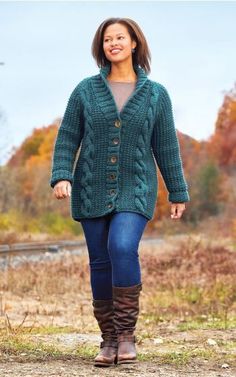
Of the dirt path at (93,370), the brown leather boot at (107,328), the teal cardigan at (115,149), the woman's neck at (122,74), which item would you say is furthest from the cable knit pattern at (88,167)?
the dirt path at (93,370)

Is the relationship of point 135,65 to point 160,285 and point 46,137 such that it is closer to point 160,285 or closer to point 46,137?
point 160,285

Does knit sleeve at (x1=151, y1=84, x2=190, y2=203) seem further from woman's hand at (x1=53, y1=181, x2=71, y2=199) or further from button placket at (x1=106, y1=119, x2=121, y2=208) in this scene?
woman's hand at (x1=53, y1=181, x2=71, y2=199)

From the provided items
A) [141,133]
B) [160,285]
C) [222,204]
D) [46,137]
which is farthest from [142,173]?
[46,137]

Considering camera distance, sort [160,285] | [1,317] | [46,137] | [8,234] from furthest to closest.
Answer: [46,137], [8,234], [160,285], [1,317]

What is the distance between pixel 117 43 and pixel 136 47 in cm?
18

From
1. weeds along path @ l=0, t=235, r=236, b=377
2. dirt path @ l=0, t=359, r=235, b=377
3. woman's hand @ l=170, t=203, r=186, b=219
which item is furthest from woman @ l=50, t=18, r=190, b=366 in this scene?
weeds along path @ l=0, t=235, r=236, b=377

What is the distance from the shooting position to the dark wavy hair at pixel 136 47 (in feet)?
17.2

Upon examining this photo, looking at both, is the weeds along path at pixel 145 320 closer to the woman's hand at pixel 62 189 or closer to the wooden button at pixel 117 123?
the woman's hand at pixel 62 189

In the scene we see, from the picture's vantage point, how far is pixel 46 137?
209ft

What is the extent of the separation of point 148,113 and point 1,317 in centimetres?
353

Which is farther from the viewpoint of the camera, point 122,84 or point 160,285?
point 160,285

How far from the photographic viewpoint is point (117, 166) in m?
5.03

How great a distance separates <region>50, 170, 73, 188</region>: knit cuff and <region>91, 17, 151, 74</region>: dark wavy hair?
0.74m

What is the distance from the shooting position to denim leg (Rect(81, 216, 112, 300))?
16.7ft
